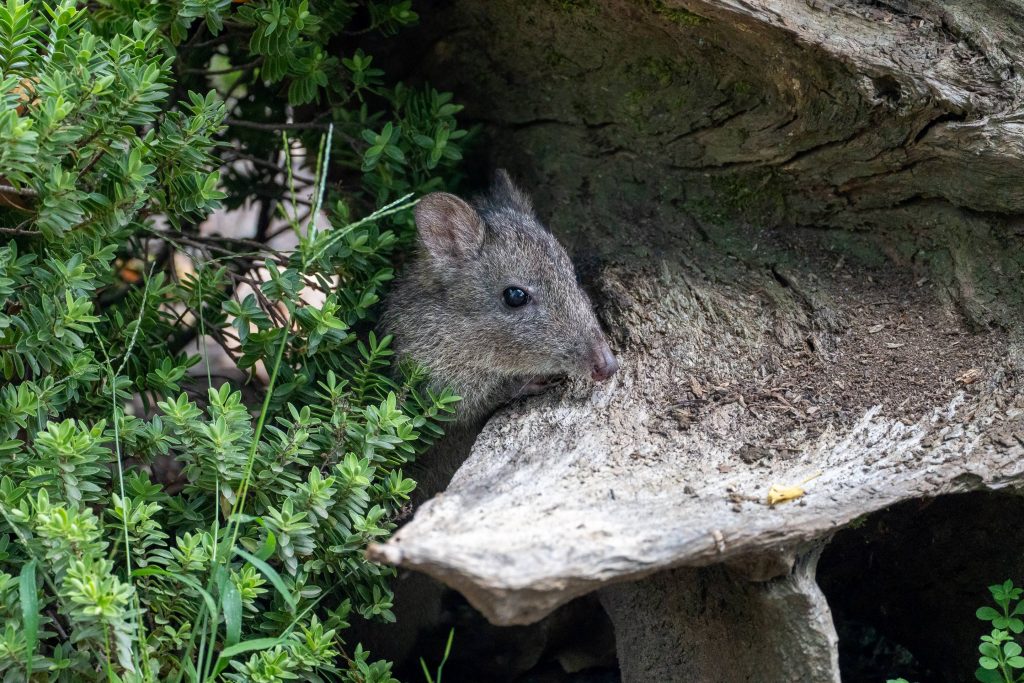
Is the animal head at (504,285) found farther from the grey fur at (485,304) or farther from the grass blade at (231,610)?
the grass blade at (231,610)

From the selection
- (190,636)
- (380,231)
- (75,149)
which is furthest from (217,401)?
(380,231)

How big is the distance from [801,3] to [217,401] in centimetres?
275

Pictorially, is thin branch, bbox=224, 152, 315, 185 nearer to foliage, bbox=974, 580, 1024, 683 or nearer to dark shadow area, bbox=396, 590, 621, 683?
dark shadow area, bbox=396, 590, 621, 683

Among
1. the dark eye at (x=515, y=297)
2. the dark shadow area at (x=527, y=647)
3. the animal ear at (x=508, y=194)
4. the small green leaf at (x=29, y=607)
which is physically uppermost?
the animal ear at (x=508, y=194)

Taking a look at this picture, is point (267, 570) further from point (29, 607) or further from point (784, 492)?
point (784, 492)

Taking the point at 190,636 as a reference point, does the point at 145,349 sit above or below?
above

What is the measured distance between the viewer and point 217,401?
3.56 metres

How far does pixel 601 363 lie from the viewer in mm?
4207

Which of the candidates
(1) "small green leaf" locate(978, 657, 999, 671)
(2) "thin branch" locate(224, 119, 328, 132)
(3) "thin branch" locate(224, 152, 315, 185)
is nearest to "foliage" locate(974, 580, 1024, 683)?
(1) "small green leaf" locate(978, 657, 999, 671)

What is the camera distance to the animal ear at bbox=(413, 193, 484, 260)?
4781 mm

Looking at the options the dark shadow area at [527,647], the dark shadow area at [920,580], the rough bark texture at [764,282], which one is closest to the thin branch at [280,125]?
the rough bark texture at [764,282]

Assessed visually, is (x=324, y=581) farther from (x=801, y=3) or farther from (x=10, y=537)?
(x=801, y=3)

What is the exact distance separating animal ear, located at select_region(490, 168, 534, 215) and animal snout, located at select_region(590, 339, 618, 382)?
118 cm

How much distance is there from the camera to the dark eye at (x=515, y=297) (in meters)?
4.79
